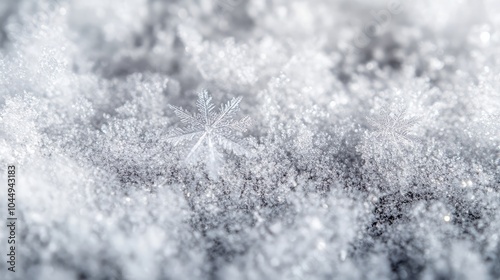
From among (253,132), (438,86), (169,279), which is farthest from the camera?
(438,86)

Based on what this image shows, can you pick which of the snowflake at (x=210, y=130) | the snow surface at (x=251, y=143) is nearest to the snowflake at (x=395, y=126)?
the snow surface at (x=251, y=143)

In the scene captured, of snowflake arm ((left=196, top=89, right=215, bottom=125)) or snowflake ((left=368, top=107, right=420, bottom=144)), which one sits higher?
snowflake arm ((left=196, top=89, right=215, bottom=125))

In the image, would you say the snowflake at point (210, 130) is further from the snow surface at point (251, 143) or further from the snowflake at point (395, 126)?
the snowflake at point (395, 126)

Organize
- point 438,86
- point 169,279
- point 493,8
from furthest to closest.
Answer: point 493,8
point 438,86
point 169,279

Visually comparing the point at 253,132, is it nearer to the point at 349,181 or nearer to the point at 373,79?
the point at 349,181

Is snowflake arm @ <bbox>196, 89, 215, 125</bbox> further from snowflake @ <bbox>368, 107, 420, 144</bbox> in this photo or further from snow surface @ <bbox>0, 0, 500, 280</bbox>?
snowflake @ <bbox>368, 107, 420, 144</bbox>

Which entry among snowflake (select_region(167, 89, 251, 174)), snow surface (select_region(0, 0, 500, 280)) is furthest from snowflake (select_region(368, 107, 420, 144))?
snowflake (select_region(167, 89, 251, 174))

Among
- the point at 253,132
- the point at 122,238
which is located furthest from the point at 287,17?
the point at 122,238

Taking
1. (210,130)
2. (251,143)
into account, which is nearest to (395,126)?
(251,143)
